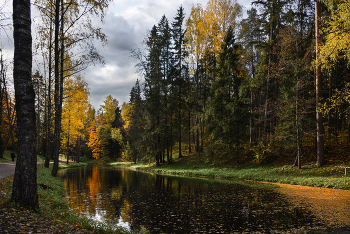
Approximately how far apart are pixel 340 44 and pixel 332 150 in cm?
1066

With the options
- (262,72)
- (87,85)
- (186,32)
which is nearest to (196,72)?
(186,32)

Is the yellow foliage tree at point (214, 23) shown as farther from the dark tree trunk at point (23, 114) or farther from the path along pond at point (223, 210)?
the dark tree trunk at point (23, 114)

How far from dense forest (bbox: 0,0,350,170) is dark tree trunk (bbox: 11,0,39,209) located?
5377mm

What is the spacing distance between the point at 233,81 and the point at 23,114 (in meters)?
20.1

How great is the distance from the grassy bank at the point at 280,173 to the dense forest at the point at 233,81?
2.92 ft

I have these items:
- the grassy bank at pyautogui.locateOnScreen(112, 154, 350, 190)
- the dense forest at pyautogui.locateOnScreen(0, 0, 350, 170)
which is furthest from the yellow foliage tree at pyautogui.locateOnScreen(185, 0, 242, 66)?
the grassy bank at pyautogui.locateOnScreen(112, 154, 350, 190)

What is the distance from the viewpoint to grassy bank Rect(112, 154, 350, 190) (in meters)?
13.0

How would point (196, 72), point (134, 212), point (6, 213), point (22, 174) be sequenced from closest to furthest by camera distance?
point (6, 213), point (22, 174), point (134, 212), point (196, 72)

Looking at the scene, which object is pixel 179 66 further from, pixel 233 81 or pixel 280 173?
pixel 280 173

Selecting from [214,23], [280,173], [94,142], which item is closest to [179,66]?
[214,23]

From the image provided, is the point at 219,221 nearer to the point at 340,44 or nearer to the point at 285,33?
the point at 340,44

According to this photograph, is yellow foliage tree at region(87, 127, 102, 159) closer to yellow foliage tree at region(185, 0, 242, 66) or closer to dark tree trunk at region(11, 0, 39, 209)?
yellow foliage tree at region(185, 0, 242, 66)

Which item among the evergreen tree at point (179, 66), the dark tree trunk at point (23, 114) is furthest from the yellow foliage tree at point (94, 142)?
the dark tree trunk at point (23, 114)

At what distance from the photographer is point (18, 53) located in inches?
235
